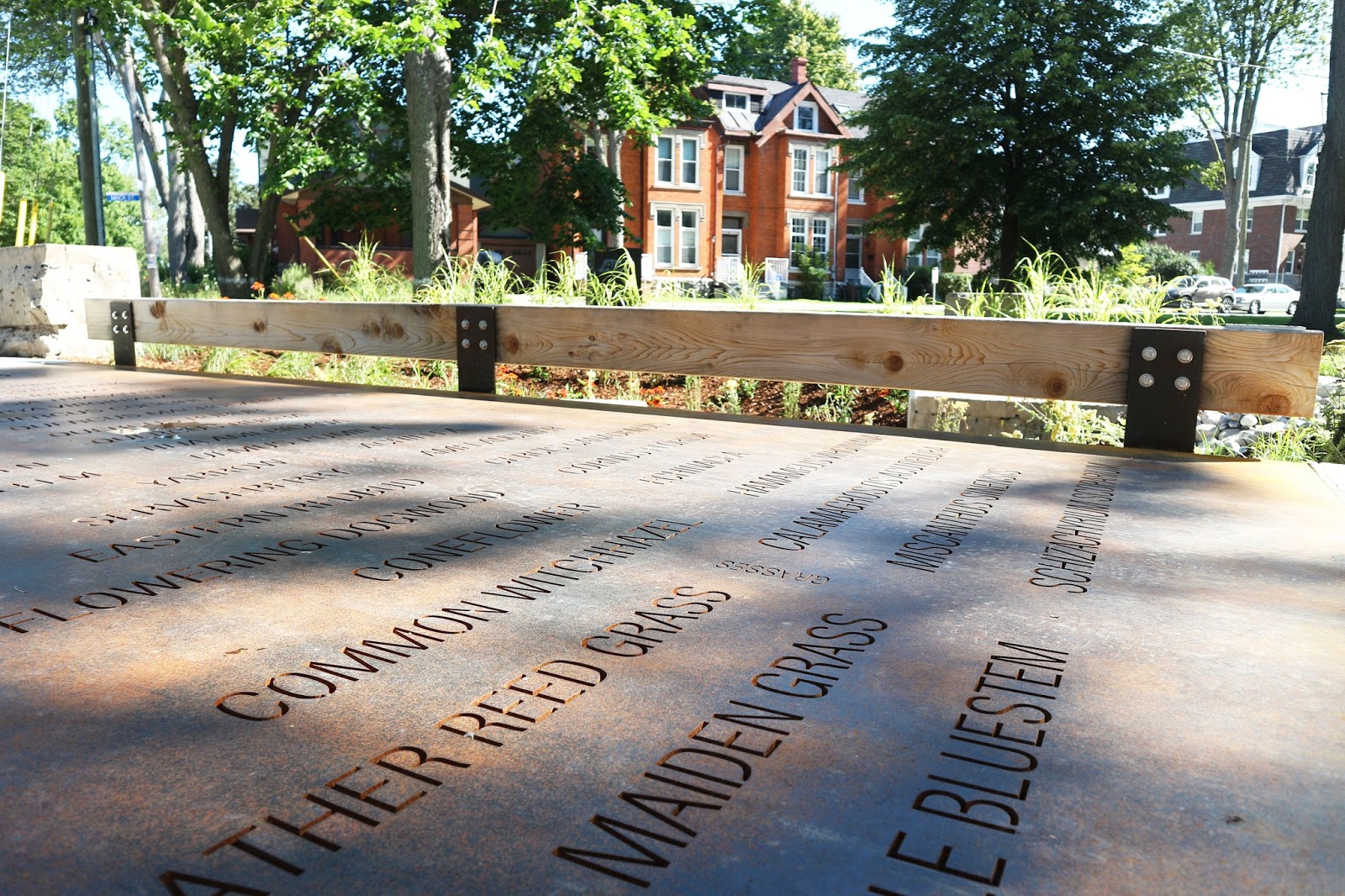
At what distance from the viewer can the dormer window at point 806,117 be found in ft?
157

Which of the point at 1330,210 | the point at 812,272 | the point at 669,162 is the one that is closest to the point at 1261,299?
the point at 812,272

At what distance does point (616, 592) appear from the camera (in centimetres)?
273

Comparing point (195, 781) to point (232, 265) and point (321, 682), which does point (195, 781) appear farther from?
point (232, 265)

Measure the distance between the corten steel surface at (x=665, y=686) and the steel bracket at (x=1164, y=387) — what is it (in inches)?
30.3

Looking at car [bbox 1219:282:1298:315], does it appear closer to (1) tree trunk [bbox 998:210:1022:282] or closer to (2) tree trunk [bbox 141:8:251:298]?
(1) tree trunk [bbox 998:210:1022:282]

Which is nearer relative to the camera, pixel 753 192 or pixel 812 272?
pixel 812 272

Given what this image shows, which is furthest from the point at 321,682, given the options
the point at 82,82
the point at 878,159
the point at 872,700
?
the point at 878,159

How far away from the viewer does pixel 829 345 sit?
567 centimetres

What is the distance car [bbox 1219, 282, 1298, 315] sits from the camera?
42.8 m

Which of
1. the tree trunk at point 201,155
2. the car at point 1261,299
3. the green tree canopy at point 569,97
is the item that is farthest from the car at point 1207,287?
the tree trunk at point 201,155

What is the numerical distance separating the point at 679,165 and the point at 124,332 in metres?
37.7

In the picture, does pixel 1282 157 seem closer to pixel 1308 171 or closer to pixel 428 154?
pixel 1308 171

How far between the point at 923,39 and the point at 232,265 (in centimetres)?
1727

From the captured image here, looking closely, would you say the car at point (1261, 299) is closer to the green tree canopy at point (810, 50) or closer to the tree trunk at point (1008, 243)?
the tree trunk at point (1008, 243)
